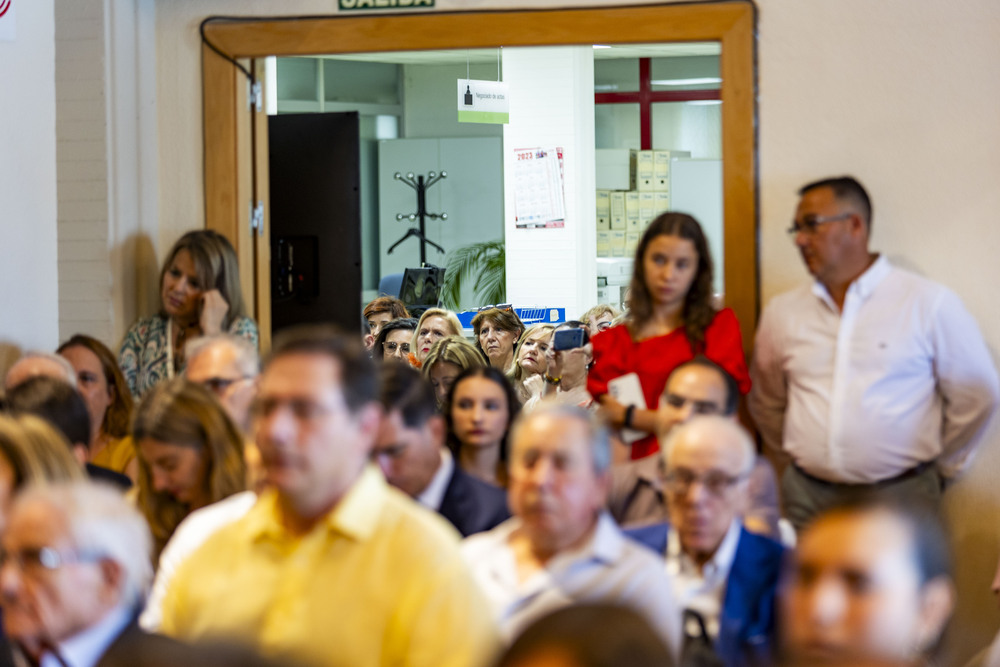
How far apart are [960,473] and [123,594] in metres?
2.79

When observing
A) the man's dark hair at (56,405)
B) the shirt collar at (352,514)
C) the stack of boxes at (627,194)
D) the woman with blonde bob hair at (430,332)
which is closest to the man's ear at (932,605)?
the shirt collar at (352,514)

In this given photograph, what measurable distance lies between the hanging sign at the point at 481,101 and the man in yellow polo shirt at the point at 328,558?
6.62 metres

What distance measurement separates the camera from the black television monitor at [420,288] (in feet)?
28.3

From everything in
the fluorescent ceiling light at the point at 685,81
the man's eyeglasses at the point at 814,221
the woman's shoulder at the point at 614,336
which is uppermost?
the fluorescent ceiling light at the point at 685,81

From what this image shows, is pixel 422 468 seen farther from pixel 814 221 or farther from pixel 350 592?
pixel 814 221

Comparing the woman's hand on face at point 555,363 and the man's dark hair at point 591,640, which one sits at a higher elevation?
the woman's hand on face at point 555,363

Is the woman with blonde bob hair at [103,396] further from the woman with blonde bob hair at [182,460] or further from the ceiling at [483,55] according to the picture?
the ceiling at [483,55]

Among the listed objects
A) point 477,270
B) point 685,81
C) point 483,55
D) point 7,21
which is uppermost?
point 483,55

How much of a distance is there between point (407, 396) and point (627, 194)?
8411 millimetres

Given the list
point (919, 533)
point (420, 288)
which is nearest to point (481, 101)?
point (420, 288)

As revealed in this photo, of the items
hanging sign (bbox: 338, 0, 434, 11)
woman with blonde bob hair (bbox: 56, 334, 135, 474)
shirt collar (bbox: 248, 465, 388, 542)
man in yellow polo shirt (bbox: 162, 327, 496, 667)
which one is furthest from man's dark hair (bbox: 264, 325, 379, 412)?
hanging sign (bbox: 338, 0, 434, 11)

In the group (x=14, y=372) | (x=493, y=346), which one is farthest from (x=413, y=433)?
(x=493, y=346)

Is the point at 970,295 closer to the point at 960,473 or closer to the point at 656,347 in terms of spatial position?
the point at 960,473

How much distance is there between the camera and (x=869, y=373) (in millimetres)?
3635
